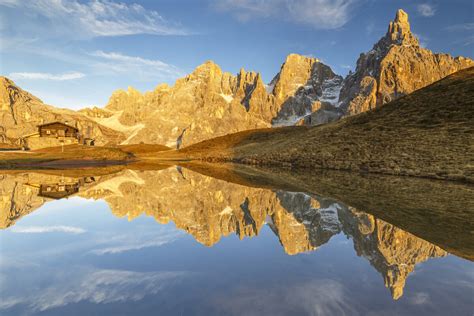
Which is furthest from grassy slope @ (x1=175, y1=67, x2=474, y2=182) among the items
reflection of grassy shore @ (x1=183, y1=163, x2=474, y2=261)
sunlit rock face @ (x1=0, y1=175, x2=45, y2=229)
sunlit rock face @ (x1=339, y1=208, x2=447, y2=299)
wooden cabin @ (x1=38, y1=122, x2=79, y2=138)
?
wooden cabin @ (x1=38, y1=122, x2=79, y2=138)

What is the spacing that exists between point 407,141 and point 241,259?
36.0 metres

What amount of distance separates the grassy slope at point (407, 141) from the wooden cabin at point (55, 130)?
69631 millimetres

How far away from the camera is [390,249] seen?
8727 millimetres

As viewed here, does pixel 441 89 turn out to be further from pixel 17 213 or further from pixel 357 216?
pixel 17 213

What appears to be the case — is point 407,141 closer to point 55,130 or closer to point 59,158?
point 59,158

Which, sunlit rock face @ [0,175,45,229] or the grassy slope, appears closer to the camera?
sunlit rock face @ [0,175,45,229]

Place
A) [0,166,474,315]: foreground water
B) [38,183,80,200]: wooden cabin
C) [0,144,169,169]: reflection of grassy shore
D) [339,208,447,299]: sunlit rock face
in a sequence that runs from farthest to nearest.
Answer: [0,144,169,169]: reflection of grassy shore → [38,183,80,200]: wooden cabin → [339,208,447,299]: sunlit rock face → [0,166,474,315]: foreground water

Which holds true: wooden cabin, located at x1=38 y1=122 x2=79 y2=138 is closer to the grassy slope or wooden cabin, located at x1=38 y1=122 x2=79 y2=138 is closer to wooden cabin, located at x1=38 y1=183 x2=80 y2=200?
the grassy slope

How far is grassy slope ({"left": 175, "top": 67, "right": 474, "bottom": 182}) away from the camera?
29.9 meters

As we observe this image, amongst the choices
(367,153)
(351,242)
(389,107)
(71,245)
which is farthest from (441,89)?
(71,245)

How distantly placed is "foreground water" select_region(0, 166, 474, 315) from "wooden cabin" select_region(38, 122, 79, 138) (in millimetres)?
92715

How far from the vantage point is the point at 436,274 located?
7113mm

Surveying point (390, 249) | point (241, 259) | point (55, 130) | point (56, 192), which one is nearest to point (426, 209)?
point (390, 249)

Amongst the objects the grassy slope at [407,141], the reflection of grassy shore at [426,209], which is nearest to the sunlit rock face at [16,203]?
the reflection of grassy shore at [426,209]
